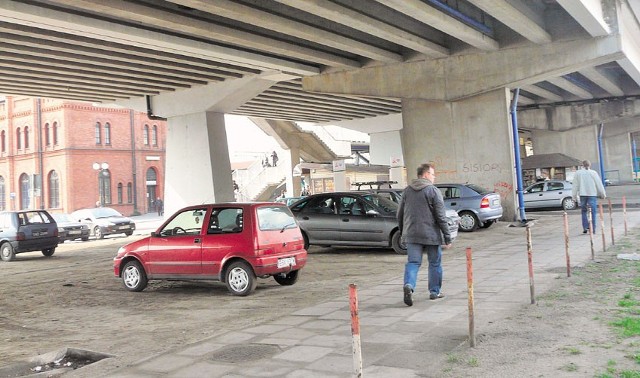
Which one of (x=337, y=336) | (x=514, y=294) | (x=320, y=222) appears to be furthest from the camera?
(x=320, y=222)

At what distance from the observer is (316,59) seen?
789 inches

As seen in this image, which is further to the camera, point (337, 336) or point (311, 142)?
point (311, 142)

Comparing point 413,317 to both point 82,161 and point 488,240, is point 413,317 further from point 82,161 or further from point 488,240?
point 82,161

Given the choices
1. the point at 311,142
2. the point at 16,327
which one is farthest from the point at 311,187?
the point at 16,327

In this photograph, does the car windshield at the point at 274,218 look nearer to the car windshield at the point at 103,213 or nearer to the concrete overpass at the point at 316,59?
the concrete overpass at the point at 316,59

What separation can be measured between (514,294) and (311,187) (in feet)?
126

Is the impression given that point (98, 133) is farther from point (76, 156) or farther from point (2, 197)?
point (2, 197)

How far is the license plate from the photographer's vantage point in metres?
9.38

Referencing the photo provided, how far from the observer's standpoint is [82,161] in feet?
161

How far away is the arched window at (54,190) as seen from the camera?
49.5 m

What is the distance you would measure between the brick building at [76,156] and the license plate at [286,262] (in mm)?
40964

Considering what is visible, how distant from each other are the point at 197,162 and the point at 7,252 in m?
8.42

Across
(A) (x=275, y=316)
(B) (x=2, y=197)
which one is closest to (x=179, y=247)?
(A) (x=275, y=316)

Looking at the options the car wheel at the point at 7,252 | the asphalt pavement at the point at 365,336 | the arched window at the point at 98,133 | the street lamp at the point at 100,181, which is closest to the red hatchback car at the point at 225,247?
the asphalt pavement at the point at 365,336
